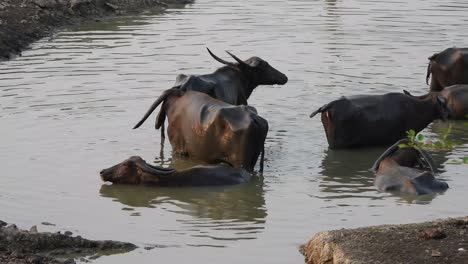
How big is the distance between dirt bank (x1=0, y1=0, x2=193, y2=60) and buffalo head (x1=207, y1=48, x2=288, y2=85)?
5481 mm

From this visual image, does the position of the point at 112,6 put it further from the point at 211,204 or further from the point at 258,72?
the point at 211,204

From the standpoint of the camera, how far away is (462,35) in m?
20.1

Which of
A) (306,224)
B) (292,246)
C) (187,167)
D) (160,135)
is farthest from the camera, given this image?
(160,135)

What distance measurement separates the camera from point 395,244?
8.11 metres

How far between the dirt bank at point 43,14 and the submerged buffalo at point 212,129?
21.4 feet

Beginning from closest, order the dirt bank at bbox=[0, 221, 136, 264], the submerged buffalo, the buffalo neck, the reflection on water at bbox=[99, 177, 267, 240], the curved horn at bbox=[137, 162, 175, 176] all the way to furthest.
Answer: the dirt bank at bbox=[0, 221, 136, 264]
the reflection on water at bbox=[99, 177, 267, 240]
the curved horn at bbox=[137, 162, 175, 176]
the submerged buffalo
the buffalo neck

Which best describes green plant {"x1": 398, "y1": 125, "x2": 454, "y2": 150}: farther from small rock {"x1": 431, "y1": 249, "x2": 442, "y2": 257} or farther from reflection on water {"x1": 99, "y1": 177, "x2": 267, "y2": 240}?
reflection on water {"x1": 99, "y1": 177, "x2": 267, "y2": 240}

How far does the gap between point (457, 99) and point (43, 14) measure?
9.80 m

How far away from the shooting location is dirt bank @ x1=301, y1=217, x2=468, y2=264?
7863 mm

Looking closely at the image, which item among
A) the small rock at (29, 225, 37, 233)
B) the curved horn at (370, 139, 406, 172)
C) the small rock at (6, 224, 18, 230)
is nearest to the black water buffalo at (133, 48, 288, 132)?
the curved horn at (370, 139, 406, 172)

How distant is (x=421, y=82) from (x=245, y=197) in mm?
6097

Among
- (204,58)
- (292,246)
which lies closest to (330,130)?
(292,246)

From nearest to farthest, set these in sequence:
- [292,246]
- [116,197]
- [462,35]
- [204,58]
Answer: [292,246] < [116,197] < [204,58] < [462,35]

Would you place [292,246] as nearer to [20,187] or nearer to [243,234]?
[243,234]
